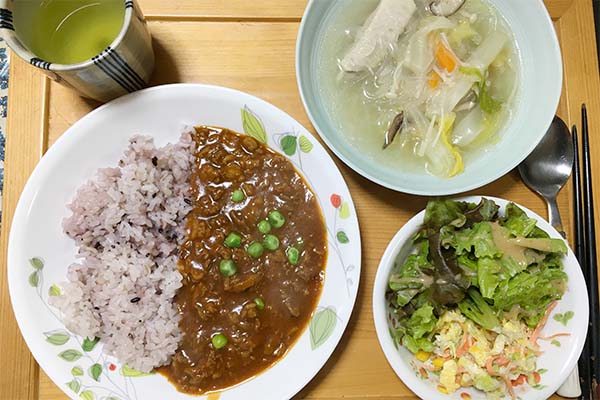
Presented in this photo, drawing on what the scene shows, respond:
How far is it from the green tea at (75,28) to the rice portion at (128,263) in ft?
1.28

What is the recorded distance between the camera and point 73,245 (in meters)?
2.12

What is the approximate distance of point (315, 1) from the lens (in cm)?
206

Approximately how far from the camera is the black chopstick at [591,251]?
7.02 ft

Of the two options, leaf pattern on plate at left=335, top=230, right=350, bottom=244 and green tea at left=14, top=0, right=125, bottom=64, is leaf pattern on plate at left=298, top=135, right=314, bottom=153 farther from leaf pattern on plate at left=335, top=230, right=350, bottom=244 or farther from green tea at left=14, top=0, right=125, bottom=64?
green tea at left=14, top=0, right=125, bottom=64

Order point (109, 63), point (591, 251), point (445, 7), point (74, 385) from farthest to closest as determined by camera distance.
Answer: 1. point (591, 251)
2. point (445, 7)
3. point (74, 385)
4. point (109, 63)

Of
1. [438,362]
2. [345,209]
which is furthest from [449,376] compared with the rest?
[345,209]

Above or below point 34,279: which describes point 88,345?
below

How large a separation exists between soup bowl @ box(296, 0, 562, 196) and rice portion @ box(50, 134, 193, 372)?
2.06ft

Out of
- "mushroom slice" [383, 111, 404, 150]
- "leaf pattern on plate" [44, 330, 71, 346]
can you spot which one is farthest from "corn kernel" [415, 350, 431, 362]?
"leaf pattern on plate" [44, 330, 71, 346]

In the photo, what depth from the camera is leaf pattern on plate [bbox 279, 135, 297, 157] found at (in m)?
2.17

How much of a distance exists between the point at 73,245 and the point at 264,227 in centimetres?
75

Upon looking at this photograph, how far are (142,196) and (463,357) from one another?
1.37 metres

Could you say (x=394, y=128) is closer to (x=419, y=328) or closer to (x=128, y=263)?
(x=419, y=328)

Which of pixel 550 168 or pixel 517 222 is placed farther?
pixel 550 168
